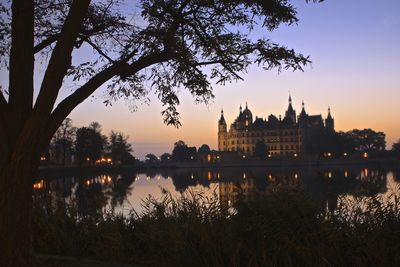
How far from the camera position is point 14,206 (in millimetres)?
5496

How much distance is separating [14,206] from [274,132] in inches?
5892

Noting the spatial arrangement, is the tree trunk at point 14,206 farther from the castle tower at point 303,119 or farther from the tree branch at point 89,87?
the castle tower at point 303,119

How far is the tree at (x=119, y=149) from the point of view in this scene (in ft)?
374

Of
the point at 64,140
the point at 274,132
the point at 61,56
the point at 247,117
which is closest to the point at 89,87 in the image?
the point at 61,56

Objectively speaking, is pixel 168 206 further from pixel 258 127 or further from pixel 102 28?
pixel 258 127

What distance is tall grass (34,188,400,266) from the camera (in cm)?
559

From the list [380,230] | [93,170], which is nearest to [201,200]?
[380,230]

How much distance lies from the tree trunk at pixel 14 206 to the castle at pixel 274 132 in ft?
462

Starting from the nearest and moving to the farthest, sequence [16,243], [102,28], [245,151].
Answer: [16,243] < [102,28] < [245,151]

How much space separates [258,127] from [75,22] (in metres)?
152

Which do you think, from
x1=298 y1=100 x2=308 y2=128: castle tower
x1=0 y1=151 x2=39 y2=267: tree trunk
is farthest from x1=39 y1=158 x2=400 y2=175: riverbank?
x1=0 y1=151 x2=39 y2=267: tree trunk

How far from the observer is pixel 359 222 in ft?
19.6

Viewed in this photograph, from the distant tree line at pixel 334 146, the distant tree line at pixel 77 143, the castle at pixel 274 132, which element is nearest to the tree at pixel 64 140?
the distant tree line at pixel 77 143

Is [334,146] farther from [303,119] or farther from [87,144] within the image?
[87,144]
